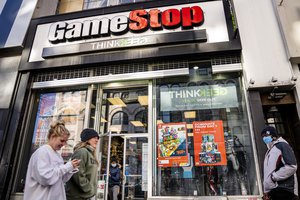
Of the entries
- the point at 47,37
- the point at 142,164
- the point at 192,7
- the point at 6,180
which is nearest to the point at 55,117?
the point at 6,180

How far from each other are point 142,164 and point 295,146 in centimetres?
439

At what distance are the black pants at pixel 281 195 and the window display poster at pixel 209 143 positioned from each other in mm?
1908

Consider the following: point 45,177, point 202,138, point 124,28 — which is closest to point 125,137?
point 202,138

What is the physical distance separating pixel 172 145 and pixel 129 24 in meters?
4.30

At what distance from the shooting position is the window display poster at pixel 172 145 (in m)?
5.82

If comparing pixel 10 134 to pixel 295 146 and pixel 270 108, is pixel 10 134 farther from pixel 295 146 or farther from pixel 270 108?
pixel 295 146

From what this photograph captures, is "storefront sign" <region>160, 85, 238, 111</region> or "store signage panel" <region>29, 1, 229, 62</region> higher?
"store signage panel" <region>29, 1, 229, 62</region>

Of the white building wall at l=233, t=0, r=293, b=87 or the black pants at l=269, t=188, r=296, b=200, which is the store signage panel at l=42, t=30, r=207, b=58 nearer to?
the white building wall at l=233, t=0, r=293, b=87

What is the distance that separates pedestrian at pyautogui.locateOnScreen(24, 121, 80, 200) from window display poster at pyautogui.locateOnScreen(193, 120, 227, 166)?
4.05 meters

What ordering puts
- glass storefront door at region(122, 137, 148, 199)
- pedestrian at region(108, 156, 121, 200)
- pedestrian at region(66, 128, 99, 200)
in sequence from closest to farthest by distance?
pedestrian at region(66, 128, 99, 200) < glass storefront door at region(122, 137, 148, 199) < pedestrian at region(108, 156, 121, 200)

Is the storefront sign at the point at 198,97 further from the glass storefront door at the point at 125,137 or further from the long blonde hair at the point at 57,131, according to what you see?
the long blonde hair at the point at 57,131

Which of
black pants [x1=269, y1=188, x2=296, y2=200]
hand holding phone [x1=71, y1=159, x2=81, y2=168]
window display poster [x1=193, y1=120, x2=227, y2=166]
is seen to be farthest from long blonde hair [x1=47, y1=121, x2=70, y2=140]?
window display poster [x1=193, y1=120, x2=227, y2=166]

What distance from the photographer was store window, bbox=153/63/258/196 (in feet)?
18.0

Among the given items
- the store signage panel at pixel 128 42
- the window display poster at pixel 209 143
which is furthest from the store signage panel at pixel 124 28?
the window display poster at pixel 209 143
